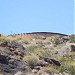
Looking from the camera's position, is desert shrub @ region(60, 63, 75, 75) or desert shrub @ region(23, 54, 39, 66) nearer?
desert shrub @ region(23, 54, 39, 66)

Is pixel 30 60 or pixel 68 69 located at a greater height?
pixel 30 60

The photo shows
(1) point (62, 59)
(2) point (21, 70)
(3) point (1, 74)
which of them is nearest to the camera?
(3) point (1, 74)

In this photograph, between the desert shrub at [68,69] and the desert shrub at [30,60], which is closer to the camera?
the desert shrub at [30,60]

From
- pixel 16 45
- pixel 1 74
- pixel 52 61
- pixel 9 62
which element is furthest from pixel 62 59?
pixel 1 74

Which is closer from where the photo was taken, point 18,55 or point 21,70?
point 21,70

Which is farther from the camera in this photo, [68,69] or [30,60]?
[68,69]

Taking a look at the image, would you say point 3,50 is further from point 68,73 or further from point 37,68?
point 68,73

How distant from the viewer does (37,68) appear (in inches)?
881

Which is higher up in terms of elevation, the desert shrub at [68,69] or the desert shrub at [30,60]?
the desert shrub at [30,60]

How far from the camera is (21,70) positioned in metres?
21.6

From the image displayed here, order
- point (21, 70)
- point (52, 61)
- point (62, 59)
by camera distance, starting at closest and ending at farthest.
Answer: point (21, 70), point (52, 61), point (62, 59)

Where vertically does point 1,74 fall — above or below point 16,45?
below

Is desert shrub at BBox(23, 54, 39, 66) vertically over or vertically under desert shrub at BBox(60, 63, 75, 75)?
over

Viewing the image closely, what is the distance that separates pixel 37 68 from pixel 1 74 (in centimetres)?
295
